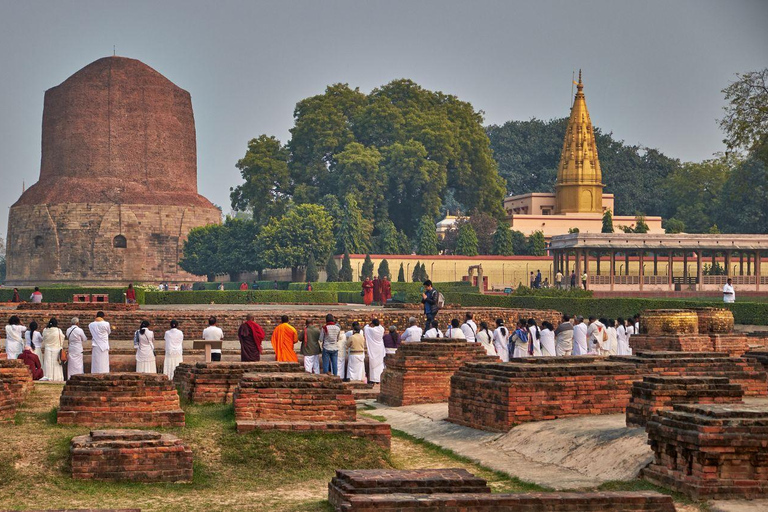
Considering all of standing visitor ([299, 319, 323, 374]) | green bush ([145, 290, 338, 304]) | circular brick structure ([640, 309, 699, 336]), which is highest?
green bush ([145, 290, 338, 304])

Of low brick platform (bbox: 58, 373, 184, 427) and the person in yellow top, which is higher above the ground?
the person in yellow top

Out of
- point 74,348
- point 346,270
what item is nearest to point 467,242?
point 346,270

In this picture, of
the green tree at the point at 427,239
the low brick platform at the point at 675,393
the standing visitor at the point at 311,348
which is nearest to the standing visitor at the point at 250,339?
the standing visitor at the point at 311,348

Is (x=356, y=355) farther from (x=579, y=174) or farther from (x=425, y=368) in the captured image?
(x=579, y=174)

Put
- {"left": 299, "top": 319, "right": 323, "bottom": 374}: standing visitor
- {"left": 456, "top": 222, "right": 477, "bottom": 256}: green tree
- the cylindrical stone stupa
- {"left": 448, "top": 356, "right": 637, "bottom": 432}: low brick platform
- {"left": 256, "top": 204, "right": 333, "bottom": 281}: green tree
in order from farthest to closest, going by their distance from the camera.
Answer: the cylindrical stone stupa → {"left": 456, "top": 222, "right": 477, "bottom": 256}: green tree → {"left": 256, "top": 204, "right": 333, "bottom": 281}: green tree → {"left": 299, "top": 319, "right": 323, "bottom": 374}: standing visitor → {"left": 448, "top": 356, "right": 637, "bottom": 432}: low brick platform

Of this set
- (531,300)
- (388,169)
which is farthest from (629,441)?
(388,169)

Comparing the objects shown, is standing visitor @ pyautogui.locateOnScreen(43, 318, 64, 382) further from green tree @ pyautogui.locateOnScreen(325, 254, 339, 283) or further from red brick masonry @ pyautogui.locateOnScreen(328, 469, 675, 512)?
green tree @ pyautogui.locateOnScreen(325, 254, 339, 283)

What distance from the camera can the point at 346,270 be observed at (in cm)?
4475

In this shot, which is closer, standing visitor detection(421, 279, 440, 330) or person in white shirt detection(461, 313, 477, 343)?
person in white shirt detection(461, 313, 477, 343)

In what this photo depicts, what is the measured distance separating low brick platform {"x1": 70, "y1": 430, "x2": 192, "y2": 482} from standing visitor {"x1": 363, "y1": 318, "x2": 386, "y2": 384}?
6.94 metres

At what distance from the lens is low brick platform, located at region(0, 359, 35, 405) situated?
8.77m

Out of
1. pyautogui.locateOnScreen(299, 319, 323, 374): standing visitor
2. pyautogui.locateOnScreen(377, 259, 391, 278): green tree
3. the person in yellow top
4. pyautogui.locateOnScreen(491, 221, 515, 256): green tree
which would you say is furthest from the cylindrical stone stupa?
the person in yellow top

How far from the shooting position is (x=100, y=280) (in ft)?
191

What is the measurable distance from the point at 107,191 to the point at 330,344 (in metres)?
47.2
